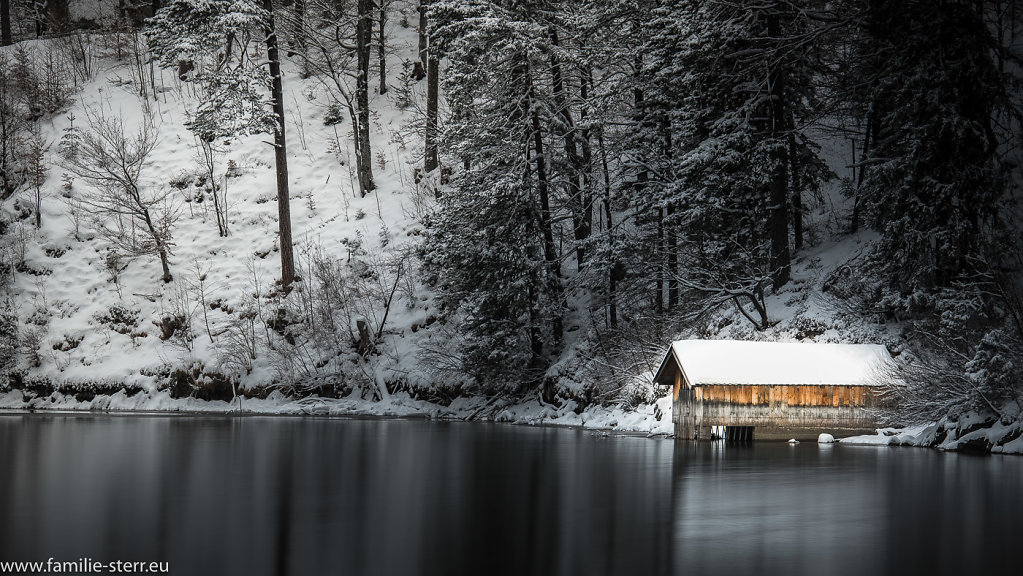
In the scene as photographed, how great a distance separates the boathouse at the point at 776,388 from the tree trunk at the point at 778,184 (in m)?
4.62

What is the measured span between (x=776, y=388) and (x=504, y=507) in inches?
503

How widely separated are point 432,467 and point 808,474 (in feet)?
22.7

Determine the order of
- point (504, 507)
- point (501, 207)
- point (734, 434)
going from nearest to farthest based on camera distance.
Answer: point (504, 507)
point (734, 434)
point (501, 207)

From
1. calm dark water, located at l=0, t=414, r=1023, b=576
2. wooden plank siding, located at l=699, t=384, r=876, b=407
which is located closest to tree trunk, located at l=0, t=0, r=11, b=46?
calm dark water, located at l=0, t=414, r=1023, b=576

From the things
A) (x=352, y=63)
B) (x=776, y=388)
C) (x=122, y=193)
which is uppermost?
(x=352, y=63)

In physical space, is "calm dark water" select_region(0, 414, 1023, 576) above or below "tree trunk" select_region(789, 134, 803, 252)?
below

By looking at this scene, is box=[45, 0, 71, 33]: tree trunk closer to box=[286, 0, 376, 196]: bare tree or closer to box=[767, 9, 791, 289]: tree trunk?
box=[286, 0, 376, 196]: bare tree

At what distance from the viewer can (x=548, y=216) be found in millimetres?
32156

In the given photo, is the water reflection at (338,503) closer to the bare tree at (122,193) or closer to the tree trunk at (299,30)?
the bare tree at (122,193)

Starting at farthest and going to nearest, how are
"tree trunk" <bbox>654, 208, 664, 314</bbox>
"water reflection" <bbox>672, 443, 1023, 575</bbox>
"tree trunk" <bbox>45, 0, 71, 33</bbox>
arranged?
1. "tree trunk" <bbox>45, 0, 71, 33</bbox>
2. "tree trunk" <bbox>654, 208, 664, 314</bbox>
3. "water reflection" <bbox>672, 443, 1023, 575</bbox>

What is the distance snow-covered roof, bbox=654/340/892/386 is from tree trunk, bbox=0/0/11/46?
152 feet

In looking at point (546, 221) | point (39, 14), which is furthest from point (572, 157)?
point (39, 14)

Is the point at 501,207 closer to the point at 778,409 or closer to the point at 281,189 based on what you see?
the point at 281,189

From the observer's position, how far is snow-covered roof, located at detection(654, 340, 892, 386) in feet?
75.6
